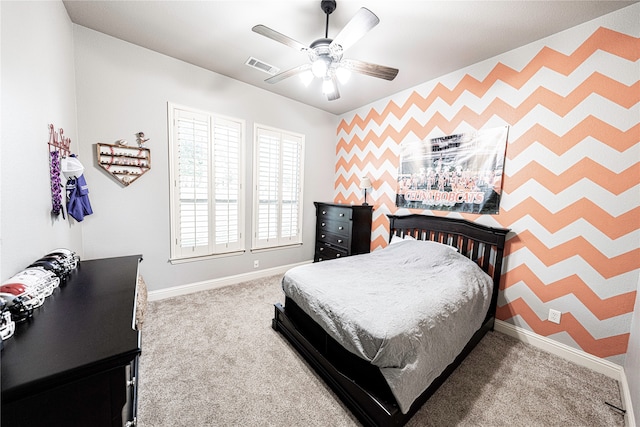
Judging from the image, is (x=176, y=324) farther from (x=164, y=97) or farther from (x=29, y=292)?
(x=164, y=97)

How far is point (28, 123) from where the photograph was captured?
125cm

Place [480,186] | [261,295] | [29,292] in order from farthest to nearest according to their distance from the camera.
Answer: [261,295]
[480,186]
[29,292]

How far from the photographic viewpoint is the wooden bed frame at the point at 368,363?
132 centimetres

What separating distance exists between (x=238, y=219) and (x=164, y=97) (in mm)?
1673

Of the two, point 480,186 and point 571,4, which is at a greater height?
point 571,4

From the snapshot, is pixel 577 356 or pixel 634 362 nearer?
pixel 634 362

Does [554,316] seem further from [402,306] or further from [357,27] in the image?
[357,27]

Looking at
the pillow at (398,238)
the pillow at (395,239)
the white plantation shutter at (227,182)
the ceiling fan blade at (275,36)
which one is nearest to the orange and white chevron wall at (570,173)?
the pillow at (398,238)

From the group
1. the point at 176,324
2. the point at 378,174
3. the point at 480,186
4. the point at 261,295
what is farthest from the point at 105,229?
the point at 480,186

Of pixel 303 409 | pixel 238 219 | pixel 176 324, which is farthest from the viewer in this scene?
pixel 238 219

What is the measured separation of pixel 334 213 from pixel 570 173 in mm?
2614

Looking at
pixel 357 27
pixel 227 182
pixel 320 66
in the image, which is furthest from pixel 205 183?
pixel 357 27

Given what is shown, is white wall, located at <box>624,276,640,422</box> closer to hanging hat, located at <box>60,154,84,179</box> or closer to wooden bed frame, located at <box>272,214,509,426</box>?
wooden bed frame, located at <box>272,214,509,426</box>

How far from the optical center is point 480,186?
252 centimetres
